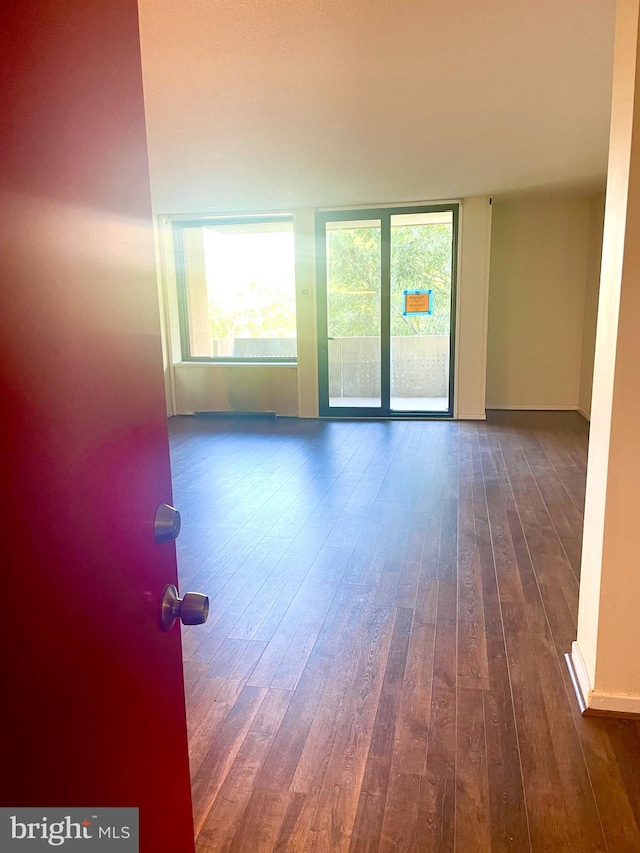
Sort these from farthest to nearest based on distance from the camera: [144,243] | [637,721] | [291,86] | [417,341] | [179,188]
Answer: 1. [417,341]
2. [179,188]
3. [291,86]
4. [637,721]
5. [144,243]

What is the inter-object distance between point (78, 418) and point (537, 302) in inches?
296

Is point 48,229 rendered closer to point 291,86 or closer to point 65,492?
point 65,492

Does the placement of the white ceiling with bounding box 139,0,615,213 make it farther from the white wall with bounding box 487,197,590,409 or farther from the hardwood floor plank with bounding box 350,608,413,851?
the hardwood floor plank with bounding box 350,608,413,851

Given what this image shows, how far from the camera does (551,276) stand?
7266mm

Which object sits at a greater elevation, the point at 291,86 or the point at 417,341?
the point at 291,86

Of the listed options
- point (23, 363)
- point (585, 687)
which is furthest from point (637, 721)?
point (23, 363)

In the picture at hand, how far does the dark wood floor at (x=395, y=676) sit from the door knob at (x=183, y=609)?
36.4 inches

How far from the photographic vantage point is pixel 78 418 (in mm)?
722

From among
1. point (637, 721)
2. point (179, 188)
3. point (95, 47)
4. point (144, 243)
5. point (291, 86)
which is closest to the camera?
point (95, 47)

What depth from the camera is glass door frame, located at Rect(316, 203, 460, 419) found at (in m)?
6.72

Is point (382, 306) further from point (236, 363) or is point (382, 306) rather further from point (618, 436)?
point (618, 436)

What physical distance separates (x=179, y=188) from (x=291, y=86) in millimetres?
2955

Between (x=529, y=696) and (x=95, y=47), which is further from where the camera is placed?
(x=529, y=696)

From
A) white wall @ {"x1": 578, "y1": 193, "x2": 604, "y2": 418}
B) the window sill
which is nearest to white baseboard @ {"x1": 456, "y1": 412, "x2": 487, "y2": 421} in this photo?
white wall @ {"x1": 578, "y1": 193, "x2": 604, "y2": 418}
